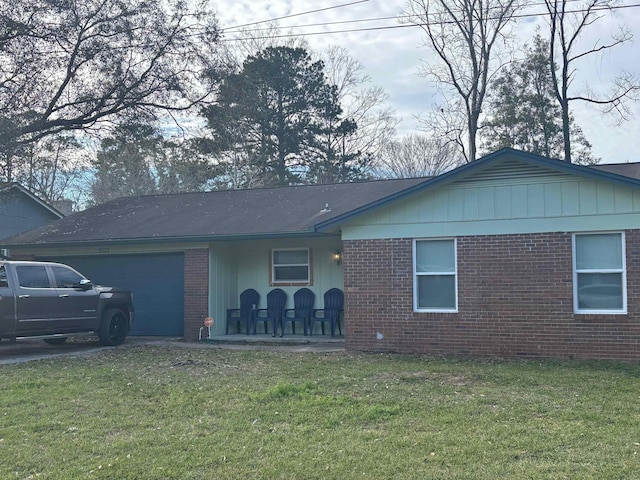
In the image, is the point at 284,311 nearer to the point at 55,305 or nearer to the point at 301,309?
the point at 301,309

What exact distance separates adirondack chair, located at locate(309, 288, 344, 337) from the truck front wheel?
417 cm

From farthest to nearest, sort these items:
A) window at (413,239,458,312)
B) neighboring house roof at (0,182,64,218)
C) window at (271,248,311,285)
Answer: neighboring house roof at (0,182,64,218), window at (271,248,311,285), window at (413,239,458,312)

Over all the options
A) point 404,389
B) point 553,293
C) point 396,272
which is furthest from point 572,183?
point 404,389

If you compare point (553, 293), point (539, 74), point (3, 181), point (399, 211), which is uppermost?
point (539, 74)

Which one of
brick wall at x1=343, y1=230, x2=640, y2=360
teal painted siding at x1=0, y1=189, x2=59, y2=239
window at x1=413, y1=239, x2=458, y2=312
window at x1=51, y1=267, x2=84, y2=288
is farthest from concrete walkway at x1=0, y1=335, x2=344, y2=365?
teal painted siding at x1=0, y1=189, x2=59, y2=239

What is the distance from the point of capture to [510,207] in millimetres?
11742

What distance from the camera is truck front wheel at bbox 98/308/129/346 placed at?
46.6 feet

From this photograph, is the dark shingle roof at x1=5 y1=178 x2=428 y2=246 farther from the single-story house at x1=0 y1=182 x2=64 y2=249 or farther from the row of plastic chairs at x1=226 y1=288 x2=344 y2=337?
the single-story house at x1=0 y1=182 x2=64 y2=249

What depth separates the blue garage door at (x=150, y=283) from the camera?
16.1m

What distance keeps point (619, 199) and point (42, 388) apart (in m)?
9.30

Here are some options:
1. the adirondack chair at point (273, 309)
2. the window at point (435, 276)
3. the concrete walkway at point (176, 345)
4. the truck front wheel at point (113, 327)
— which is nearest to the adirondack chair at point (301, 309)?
the adirondack chair at point (273, 309)

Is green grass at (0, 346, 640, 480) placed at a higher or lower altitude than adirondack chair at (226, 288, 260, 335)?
lower

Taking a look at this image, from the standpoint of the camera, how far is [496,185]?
11.8m

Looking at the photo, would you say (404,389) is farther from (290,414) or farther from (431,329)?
(431,329)
